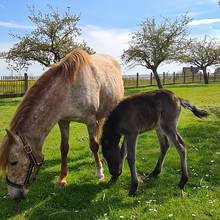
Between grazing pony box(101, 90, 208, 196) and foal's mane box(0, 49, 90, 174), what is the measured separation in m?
0.97

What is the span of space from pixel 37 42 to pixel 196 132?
721 inches

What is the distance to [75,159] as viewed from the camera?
820 centimetres

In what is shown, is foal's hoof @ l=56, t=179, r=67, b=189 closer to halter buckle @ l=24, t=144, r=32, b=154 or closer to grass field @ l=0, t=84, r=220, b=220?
grass field @ l=0, t=84, r=220, b=220

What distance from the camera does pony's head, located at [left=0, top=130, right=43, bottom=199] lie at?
5039 mm

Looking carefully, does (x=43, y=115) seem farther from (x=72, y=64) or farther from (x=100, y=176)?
(x=100, y=176)

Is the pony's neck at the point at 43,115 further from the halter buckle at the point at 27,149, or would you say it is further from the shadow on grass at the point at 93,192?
the shadow on grass at the point at 93,192

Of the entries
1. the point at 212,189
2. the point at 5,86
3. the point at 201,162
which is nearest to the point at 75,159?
the point at 201,162

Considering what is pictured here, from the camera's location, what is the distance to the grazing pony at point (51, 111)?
5.12m

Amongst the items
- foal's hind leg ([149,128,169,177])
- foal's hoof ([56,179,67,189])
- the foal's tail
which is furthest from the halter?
the foal's tail

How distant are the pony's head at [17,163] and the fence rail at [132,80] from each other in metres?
1.50

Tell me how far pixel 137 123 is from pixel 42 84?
1.63 m

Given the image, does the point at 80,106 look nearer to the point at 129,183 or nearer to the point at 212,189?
the point at 129,183

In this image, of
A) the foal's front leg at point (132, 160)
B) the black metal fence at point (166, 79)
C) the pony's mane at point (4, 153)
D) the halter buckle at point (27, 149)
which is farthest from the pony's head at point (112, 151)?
the black metal fence at point (166, 79)

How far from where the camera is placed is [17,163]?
5102mm
